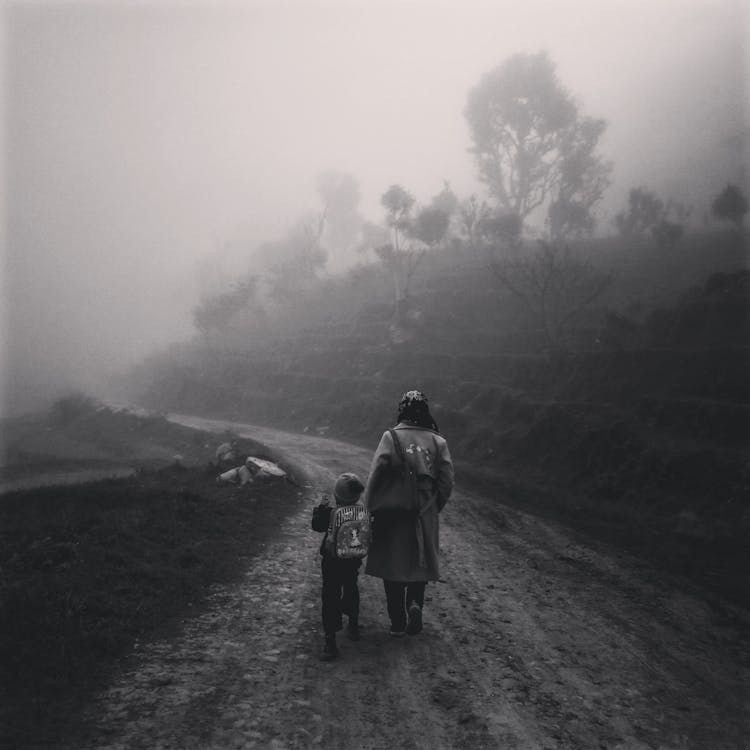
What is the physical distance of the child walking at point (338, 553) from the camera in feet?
17.2

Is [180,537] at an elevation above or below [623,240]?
below

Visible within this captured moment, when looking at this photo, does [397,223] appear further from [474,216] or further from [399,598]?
[399,598]

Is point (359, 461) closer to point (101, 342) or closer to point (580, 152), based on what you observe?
point (580, 152)

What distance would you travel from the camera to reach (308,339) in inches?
2088

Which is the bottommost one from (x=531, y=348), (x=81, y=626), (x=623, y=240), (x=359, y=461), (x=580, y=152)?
(x=359, y=461)

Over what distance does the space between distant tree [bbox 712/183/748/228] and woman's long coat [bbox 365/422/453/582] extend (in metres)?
47.6

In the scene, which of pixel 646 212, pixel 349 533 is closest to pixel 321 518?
pixel 349 533

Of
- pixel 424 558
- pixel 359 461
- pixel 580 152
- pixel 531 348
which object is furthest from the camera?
pixel 580 152

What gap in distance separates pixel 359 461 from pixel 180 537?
478 inches

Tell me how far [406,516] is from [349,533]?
27.5 inches

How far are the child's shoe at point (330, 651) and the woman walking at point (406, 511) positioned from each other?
2.57ft

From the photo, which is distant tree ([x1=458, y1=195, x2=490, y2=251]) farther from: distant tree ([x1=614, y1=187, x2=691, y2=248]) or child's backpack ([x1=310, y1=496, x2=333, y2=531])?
child's backpack ([x1=310, y1=496, x2=333, y2=531])

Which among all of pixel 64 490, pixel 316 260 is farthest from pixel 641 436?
pixel 316 260

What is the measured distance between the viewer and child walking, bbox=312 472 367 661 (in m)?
5.23
